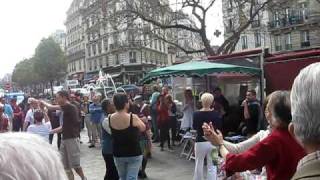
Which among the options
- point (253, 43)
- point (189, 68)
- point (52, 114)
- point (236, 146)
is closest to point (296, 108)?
point (236, 146)

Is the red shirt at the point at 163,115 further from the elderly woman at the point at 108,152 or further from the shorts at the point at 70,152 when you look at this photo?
the shorts at the point at 70,152

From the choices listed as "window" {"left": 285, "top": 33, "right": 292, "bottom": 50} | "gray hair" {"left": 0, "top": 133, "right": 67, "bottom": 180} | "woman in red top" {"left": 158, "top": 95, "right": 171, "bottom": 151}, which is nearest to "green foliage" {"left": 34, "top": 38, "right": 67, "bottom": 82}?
"window" {"left": 285, "top": 33, "right": 292, "bottom": 50}

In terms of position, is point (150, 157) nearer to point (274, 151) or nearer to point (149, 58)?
point (274, 151)

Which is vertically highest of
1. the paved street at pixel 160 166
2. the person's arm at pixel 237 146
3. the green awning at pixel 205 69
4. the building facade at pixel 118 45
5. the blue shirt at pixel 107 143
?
the building facade at pixel 118 45

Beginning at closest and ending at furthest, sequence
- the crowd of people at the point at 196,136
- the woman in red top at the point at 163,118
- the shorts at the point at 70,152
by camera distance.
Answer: the crowd of people at the point at 196,136 → the shorts at the point at 70,152 → the woman in red top at the point at 163,118

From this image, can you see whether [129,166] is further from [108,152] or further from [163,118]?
[163,118]

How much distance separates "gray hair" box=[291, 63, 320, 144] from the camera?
2.12 m

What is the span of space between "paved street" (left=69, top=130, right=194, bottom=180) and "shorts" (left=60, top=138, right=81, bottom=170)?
1.65 metres

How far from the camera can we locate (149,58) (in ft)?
282

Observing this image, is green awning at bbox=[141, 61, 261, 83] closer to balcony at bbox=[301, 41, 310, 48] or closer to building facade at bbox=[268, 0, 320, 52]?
building facade at bbox=[268, 0, 320, 52]

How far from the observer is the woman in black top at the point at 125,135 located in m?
6.52

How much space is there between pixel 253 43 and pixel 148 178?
181 feet

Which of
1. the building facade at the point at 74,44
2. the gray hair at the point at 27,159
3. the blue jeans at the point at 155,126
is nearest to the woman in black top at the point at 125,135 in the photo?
the gray hair at the point at 27,159

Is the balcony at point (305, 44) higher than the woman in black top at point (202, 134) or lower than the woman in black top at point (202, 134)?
higher
